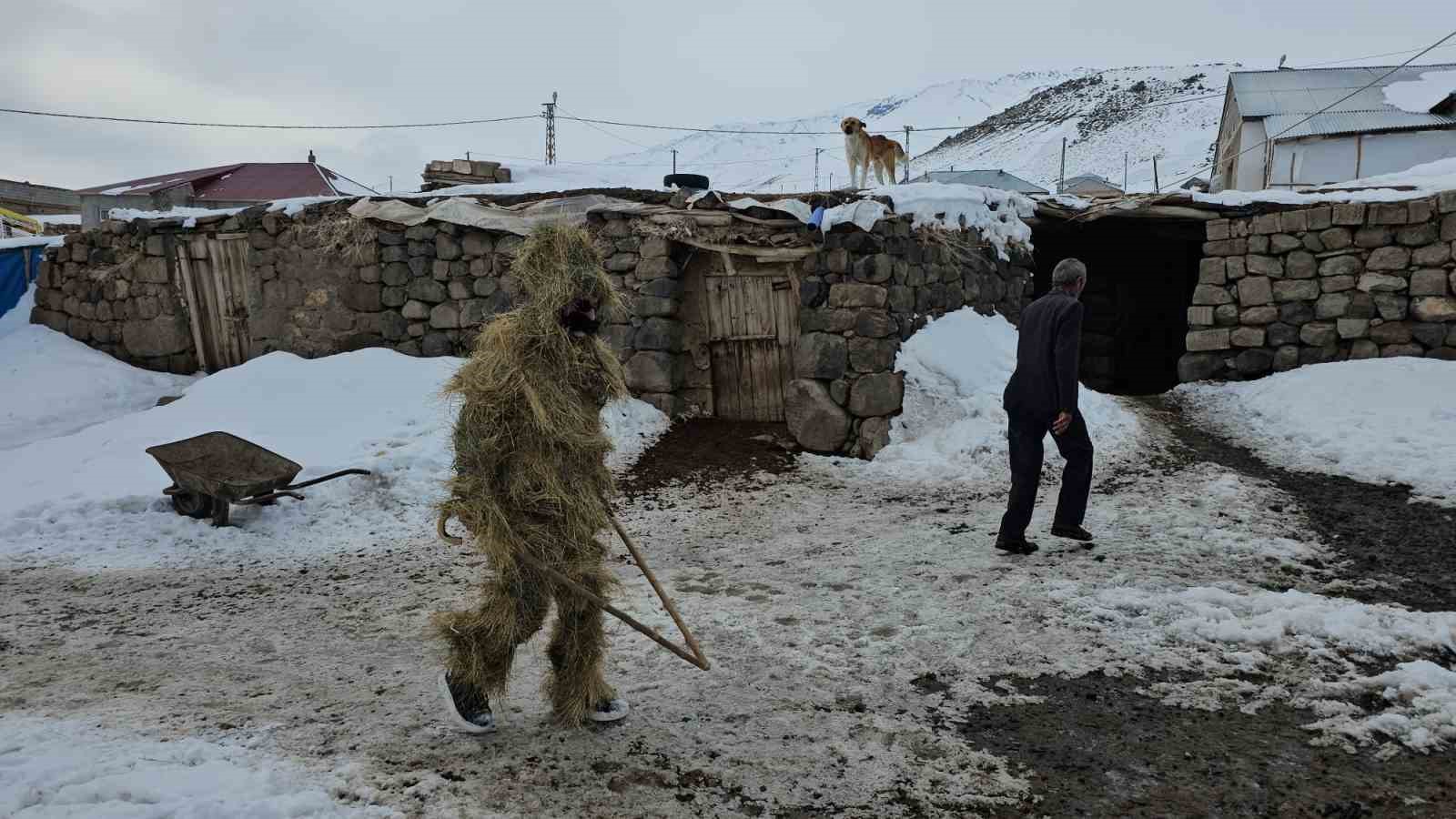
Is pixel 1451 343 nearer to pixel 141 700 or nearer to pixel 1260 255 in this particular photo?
pixel 1260 255

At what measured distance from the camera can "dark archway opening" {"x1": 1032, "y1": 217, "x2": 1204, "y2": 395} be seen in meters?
13.6

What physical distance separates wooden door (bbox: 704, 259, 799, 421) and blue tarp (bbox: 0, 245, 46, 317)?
8.63 m

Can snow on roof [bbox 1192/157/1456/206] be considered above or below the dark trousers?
above

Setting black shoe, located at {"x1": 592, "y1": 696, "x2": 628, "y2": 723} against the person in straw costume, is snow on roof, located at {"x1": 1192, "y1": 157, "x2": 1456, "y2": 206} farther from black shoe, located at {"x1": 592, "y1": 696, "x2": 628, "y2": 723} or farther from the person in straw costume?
black shoe, located at {"x1": 592, "y1": 696, "x2": 628, "y2": 723}

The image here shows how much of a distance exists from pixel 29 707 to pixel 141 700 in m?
0.40

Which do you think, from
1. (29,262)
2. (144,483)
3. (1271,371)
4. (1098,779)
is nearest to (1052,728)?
(1098,779)

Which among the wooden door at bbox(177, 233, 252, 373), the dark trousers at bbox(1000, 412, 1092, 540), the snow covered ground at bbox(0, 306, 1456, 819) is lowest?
the snow covered ground at bbox(0, 306, 1456, 819)

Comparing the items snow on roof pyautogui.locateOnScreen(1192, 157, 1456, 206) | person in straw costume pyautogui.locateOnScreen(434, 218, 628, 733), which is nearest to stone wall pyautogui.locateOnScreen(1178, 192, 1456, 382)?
snow on roof pyautogui.locateOnScreen(1192, 157, 1456, 206)

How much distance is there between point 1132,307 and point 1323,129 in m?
7.01

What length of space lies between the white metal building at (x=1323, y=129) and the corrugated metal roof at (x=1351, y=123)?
0.7 inches

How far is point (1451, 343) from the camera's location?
885cm

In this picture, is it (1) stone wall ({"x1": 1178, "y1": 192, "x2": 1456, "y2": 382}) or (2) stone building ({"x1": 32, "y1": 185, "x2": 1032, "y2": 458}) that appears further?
(1) stone wall ({"x1": 1178, "y1": 192, "x2": 1456, "y2": 382})

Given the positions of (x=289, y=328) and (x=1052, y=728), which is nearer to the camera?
(x=1052, y=728)

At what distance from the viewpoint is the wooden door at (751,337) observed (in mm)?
8883
